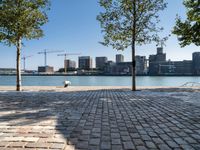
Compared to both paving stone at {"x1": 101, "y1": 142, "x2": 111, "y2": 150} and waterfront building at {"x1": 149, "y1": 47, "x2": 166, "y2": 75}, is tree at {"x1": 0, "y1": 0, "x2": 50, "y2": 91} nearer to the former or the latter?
paving stone at {"x1": 101, "y1": 142, "x2": 111, "y2": 150}

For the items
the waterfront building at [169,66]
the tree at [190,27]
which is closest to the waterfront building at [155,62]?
the waterfront building at [169,66]

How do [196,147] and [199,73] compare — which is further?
[199,73]

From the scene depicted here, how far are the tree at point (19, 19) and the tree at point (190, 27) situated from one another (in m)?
12.0

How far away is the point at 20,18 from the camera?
59.2ft

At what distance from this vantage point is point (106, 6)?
20312 millimetres

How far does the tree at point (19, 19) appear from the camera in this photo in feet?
58.5

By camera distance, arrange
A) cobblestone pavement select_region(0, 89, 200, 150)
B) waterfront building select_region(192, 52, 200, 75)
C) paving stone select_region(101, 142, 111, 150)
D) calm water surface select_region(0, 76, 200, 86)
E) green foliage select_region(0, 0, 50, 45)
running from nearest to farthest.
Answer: paving stone select_region(101, 142, 111, 150)
cobblestone pavement select_region(0, 89, 200, 150)
green foliage select_region(0, 0, 50, 45)
calm water surface select_region(0, 76, 200, 86)
waterfront building select_region(192, 52, 200, 75)

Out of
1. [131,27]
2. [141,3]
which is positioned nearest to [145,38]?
[131,27]

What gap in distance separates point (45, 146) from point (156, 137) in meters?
2.54

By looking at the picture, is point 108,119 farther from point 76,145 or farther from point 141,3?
point 141,3

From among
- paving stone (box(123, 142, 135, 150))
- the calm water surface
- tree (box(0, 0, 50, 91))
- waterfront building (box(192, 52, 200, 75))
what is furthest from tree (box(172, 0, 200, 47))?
waterfront building (box(192, 52, 200, 75))

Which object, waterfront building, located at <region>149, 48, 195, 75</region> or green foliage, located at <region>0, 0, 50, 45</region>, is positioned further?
waterfront building, located at <region>149, 48, 195, 75</region>

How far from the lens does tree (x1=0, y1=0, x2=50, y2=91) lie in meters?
17.8

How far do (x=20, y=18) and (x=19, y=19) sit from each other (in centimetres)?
11
